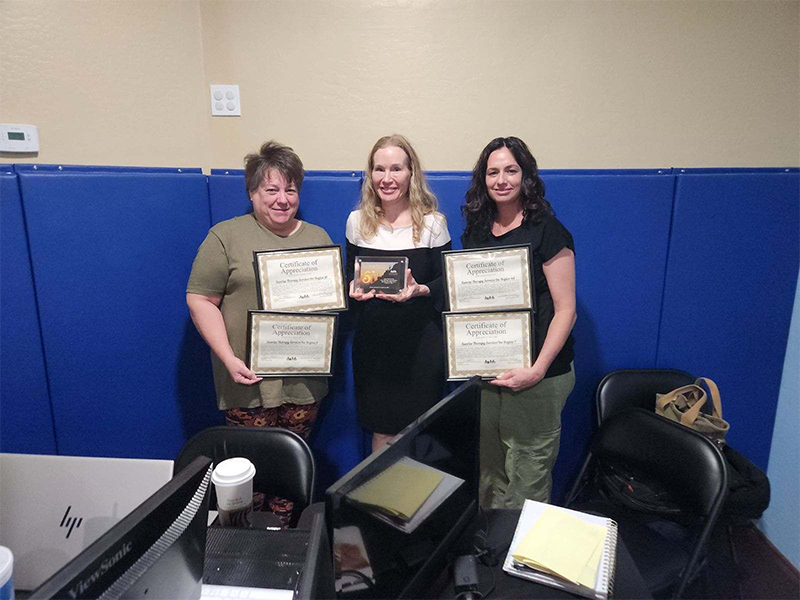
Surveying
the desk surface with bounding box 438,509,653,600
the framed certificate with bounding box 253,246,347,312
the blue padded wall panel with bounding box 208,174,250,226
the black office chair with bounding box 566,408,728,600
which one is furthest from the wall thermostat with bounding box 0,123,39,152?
the black office chair with bounding box 566,408,728,600

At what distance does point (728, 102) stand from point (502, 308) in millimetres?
1750

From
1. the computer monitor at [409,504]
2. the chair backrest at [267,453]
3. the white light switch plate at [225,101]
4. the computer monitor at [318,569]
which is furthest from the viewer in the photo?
the white light switch plate at [225,101]

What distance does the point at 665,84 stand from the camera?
94.2 inches

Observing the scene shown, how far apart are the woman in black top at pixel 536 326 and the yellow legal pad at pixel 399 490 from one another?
0.88 m

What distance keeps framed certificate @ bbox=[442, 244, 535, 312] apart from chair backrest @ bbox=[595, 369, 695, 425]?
830 millimetres

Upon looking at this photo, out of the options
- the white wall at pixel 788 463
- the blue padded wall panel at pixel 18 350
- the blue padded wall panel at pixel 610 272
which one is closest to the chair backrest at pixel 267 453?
the blue padded wall panel at pixel 18 350

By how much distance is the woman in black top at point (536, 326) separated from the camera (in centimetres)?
183

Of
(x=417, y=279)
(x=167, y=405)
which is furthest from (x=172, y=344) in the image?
(x=417, y=279)

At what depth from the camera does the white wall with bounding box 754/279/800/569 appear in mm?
2318

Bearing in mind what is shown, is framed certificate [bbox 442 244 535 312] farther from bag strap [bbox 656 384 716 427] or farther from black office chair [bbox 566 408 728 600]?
bag strap [bbox 656 384 716 427]

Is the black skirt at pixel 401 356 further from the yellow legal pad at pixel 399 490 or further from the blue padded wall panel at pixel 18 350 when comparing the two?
the blue padded wall panel at pixel 18 350

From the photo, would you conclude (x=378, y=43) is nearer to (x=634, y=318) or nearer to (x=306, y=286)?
(x=306, y=286)

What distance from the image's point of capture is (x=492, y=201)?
1.98 metres

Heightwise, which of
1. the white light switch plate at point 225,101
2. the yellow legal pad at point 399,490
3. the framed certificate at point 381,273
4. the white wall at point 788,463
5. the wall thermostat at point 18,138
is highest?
the white light switch plate at point 225,101
